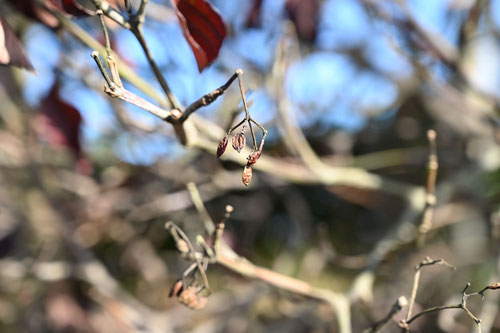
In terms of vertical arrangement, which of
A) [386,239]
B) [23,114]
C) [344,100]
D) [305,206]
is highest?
[344,100]

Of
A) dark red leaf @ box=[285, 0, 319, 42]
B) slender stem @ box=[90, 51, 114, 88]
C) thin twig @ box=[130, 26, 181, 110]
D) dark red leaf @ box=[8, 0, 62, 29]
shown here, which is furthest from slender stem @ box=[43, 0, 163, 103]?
dark red leaf @ box=[285, 0, 319, 42]

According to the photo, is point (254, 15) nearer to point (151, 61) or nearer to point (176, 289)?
point (151, 61)

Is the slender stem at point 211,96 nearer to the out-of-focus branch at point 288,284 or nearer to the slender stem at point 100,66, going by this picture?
the slender stem at point 100,66

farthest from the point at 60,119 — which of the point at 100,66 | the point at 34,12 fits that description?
the point at 100,66

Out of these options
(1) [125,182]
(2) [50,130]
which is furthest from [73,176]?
(2) [50,130]

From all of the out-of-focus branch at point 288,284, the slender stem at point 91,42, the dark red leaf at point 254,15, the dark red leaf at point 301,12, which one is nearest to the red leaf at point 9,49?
the slender stem at point 91,42

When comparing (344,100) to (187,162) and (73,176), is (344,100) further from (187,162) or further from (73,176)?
(73,176)
